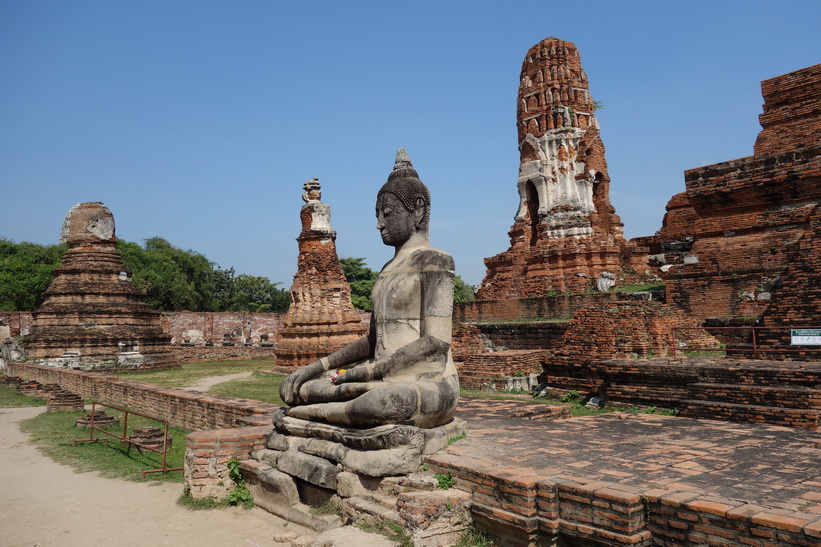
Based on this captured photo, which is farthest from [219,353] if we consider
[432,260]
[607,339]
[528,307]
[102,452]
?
[432,260]

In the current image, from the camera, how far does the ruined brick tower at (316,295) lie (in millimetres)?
16734

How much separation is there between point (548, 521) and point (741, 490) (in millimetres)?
969

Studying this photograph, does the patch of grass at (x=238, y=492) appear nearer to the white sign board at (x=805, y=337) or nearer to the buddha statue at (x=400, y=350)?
the buddha statue at (x=400, y=350)

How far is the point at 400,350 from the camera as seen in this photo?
4.61m

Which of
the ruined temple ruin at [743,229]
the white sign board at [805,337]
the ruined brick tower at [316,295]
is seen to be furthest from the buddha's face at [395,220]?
the ruined brick tower at [316,295]

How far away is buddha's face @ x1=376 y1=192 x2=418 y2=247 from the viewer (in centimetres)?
513

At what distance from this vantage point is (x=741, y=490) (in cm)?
317

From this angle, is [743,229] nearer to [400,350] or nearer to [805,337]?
[805,337]

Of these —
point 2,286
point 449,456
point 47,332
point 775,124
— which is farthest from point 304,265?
point 2,286

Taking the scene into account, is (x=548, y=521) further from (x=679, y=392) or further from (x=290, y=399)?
(x=679, y=392)

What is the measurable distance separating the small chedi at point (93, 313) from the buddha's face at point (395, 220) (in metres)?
15.0

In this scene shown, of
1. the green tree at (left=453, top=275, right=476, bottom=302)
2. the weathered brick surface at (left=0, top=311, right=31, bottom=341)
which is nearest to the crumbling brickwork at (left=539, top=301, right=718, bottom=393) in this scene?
the weathered brick surface at (left=0, top=311, right=31, bottom=341)

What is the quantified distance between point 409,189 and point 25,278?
3337 cm

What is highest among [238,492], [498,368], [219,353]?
[498,368]
